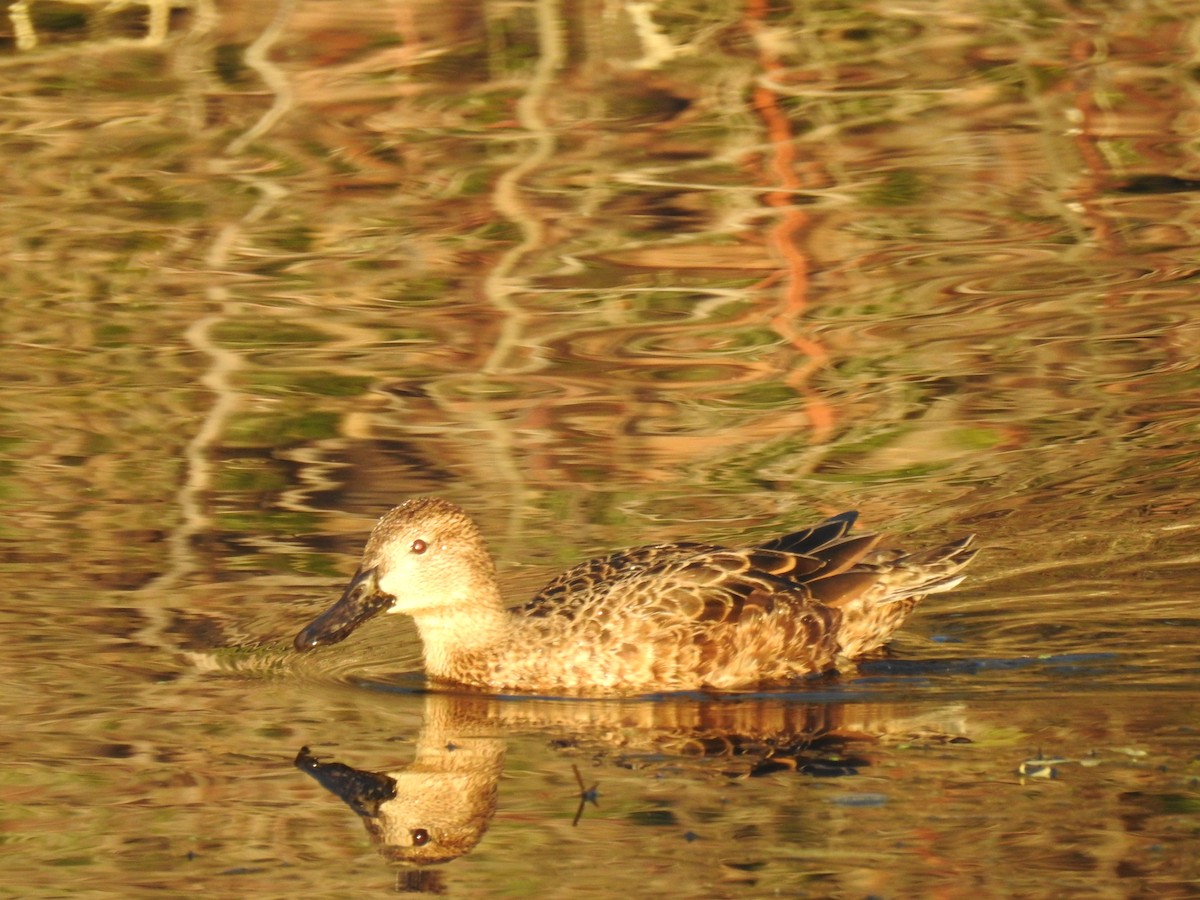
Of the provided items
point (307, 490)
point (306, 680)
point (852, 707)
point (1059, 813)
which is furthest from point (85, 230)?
point (1059, 813)

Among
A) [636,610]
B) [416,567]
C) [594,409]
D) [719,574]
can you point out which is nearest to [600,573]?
[636,610]

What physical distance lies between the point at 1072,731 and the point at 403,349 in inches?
218

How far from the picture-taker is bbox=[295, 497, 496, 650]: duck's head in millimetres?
8078

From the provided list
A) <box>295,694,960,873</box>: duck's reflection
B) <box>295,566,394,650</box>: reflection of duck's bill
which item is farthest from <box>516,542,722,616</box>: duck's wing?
<box>295,566,394,650</box>: reflection of duck's bill

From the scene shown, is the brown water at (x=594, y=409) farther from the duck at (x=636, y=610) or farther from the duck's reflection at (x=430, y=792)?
the duck at (x=636, y=610)

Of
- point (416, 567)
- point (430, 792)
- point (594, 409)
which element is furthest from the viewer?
point (594, 409)

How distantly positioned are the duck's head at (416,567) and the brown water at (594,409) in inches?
11.5

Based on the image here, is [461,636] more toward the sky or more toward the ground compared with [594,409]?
more toward the sky

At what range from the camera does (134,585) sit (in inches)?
344

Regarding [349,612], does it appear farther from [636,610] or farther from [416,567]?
[636,610]

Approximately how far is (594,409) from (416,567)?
8.72 feet

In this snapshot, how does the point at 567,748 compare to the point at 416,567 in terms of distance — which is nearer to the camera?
the point at 567,748

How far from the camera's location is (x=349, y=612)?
8016 millimetres

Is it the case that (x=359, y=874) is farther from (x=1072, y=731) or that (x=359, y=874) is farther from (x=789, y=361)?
(x=789, y=361)
